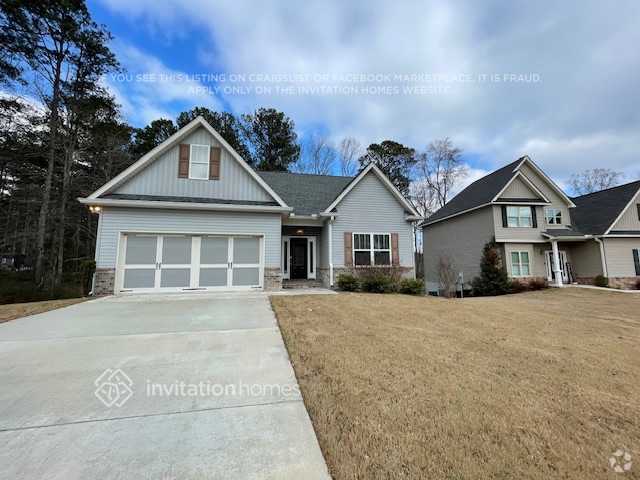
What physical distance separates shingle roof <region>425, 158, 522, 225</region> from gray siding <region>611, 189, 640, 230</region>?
23.6 ft

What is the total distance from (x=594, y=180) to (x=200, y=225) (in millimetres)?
43938

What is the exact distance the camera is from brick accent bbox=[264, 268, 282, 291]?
34.6ft

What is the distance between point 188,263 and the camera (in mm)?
10086

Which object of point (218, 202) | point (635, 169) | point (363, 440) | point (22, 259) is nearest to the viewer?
point (363, 440)

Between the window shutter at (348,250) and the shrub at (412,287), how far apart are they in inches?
100

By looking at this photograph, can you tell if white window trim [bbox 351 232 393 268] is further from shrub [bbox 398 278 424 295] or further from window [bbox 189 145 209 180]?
window [bbox 189 145 209 180]

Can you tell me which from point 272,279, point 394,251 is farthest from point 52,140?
point 394,251

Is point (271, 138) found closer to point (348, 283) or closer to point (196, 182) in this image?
point (196, 182)

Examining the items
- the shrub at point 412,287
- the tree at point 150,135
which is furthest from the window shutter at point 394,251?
the tree at point 150,135

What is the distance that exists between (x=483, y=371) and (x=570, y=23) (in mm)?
14091

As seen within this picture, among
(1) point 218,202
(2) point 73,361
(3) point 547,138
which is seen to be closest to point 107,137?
(1) point 218,202

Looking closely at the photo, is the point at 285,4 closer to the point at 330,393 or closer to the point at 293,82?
the point at 293,82

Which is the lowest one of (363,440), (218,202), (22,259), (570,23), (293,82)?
(363,440)

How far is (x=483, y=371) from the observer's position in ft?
11.4
